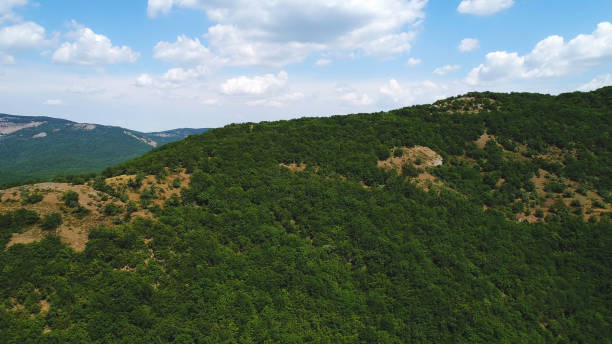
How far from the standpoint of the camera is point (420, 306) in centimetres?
1998

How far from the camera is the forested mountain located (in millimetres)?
16250

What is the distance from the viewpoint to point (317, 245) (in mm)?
22875

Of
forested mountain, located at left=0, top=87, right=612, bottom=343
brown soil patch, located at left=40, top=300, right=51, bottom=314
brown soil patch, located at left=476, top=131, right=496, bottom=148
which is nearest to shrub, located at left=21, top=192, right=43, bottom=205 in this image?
forested mountain, located at left=0, top=87, right=612, bottom=343

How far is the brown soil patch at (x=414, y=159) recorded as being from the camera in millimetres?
32153

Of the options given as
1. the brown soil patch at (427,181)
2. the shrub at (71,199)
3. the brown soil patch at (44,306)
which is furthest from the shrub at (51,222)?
the brown soil patch at (427,181)

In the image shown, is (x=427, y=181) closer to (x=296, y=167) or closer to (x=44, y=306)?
(x=296, y=167)

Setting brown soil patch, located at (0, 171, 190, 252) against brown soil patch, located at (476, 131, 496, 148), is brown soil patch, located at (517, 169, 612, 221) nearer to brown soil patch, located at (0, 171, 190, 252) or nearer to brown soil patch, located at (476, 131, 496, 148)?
brown soil patch, located at (476, 131, 496, 148)

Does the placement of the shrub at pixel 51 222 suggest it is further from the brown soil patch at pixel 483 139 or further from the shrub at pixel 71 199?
the brown soil patch at pixel 483 139

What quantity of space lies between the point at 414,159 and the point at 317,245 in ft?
56.0

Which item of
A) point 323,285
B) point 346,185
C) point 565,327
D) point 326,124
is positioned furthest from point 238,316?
point 326,124

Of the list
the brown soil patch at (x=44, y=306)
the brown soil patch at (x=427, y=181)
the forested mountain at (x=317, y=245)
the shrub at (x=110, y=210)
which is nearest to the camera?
the brown soil patch at (x=44, y=306)

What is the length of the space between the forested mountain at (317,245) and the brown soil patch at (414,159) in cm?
21

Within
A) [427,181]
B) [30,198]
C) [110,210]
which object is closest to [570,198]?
[427,181]

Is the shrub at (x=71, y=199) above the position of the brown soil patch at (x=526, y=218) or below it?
above
